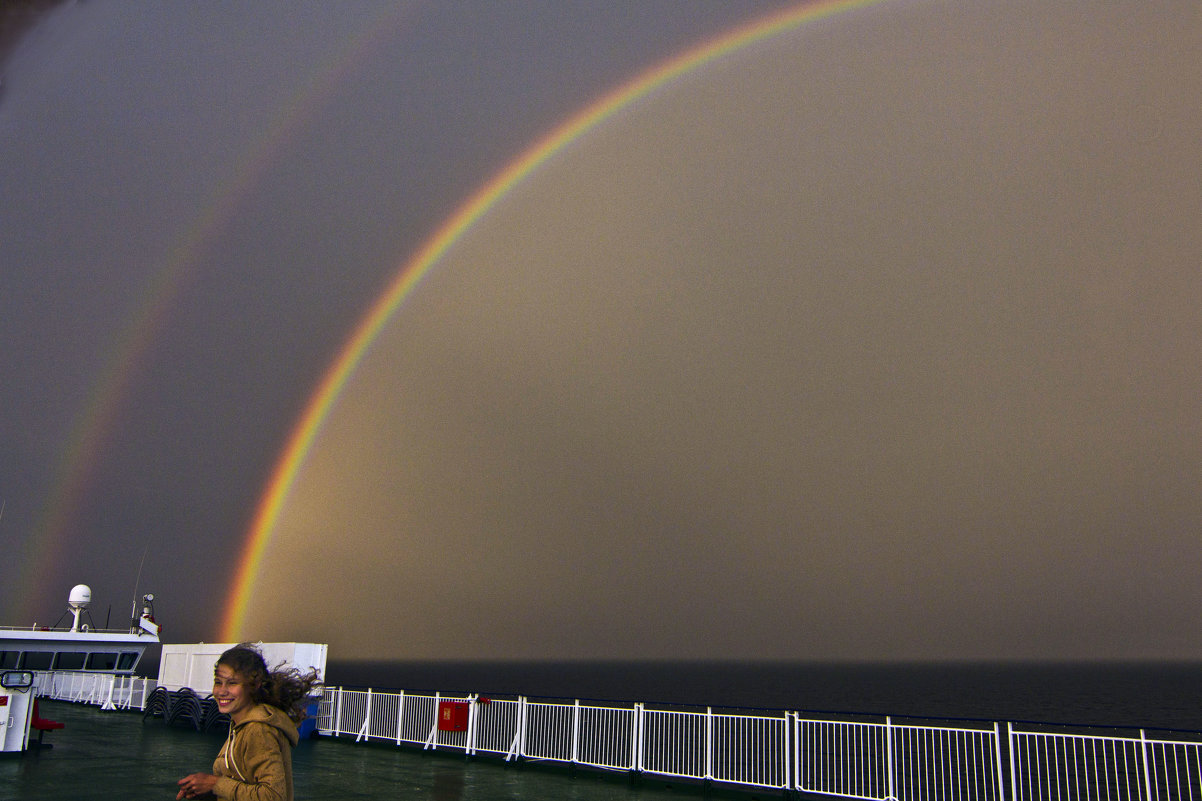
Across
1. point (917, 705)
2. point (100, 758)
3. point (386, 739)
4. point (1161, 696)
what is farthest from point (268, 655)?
point (1161, 696)

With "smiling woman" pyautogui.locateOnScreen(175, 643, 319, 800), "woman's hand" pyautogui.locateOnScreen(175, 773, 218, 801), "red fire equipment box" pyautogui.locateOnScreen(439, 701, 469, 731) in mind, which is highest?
"smiling woman" pyautogui.locateOnScreen(175, 643, 319, 800)

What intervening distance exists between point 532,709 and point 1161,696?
125 metres

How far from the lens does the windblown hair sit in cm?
348

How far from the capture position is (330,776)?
13.8m

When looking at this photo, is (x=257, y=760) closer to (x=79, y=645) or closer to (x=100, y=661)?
(x=79, y=645)

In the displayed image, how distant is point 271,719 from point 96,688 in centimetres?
2997

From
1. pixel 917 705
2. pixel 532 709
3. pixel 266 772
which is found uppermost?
pixel 266 772

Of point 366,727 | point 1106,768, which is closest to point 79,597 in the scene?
point 366,727

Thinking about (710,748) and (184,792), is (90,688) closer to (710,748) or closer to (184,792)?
(710,748)

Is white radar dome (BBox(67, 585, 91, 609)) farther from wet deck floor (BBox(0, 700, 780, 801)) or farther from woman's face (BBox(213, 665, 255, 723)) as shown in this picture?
woman's face (BBox(213, 665, 255, 723))

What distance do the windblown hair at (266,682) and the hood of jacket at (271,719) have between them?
0.17ft

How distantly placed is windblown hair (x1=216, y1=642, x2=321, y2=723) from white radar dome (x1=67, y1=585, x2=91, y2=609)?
29.4 metres

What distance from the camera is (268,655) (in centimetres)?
2080

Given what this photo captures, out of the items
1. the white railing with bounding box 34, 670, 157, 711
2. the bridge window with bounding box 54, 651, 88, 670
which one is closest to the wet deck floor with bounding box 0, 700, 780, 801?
the white railing with bounding box 34, 670, 157, 711
